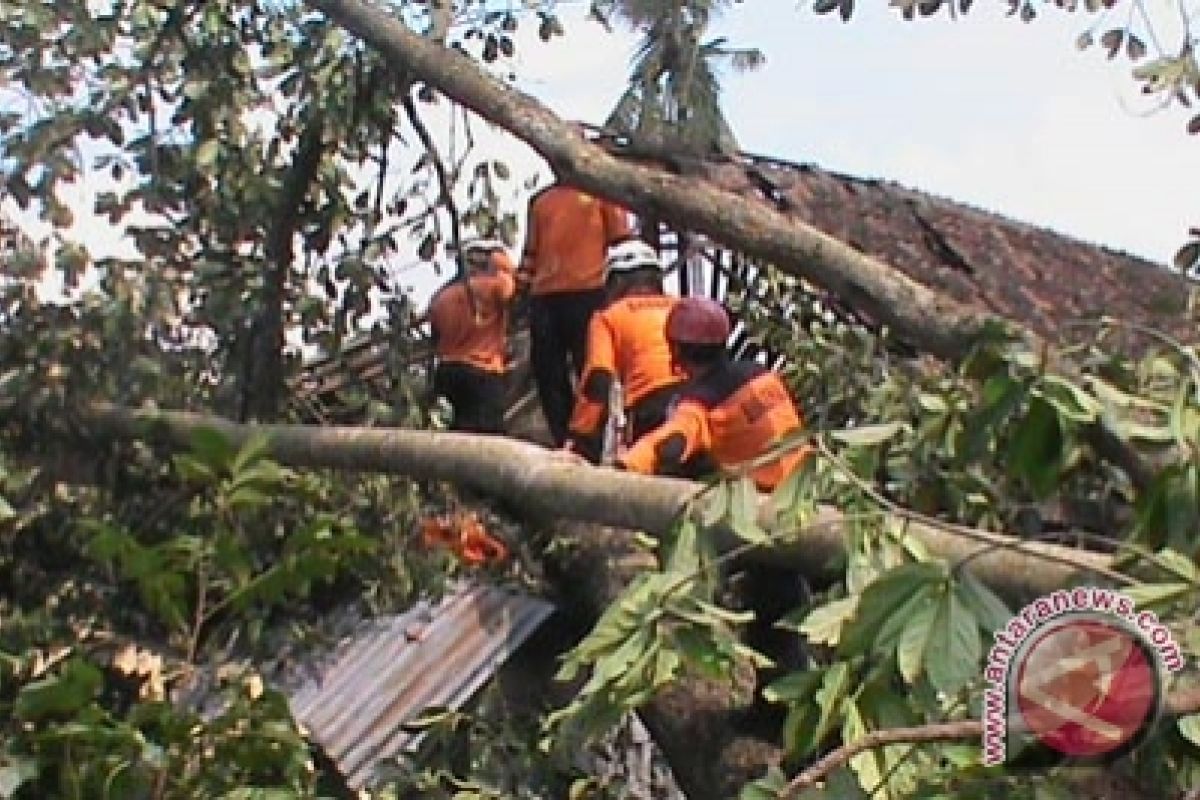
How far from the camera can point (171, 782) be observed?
3865 millimetres

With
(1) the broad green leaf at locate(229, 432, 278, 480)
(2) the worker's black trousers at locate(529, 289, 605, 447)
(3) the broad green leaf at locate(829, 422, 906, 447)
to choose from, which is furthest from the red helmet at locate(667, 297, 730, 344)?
(3) the broad green leaf at locate(829, 422, 906, 447)

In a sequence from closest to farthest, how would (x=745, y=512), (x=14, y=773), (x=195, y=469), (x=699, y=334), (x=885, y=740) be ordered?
(x=885, y=740)
(x=745, y=512)
(x=14, y=773)
(x=195, y=469)
(x=699, y=334)

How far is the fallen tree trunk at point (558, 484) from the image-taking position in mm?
3125

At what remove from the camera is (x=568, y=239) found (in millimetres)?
6172

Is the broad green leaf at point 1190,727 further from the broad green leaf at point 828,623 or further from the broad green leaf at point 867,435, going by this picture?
the broad green leaf at point 867,435

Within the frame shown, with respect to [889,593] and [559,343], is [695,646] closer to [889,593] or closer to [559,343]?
[889,593]

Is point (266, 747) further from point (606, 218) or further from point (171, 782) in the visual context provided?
point (606, 218)

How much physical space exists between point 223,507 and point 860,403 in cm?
166

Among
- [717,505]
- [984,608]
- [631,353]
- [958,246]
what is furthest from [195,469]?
[958,246]

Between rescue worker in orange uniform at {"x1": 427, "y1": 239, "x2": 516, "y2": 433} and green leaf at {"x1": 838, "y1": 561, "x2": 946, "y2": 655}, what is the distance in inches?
141

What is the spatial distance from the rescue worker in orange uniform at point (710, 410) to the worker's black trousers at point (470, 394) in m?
1.10

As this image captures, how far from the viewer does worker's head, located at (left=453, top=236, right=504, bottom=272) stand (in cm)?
627

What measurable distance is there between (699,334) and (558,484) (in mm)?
845

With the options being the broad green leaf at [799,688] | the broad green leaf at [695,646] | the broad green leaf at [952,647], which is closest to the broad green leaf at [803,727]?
the broad green leaf at [799,688]
